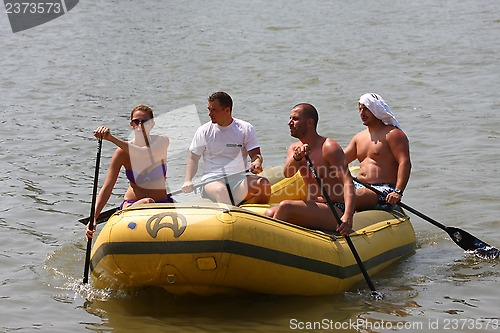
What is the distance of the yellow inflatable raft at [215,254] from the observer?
584cm

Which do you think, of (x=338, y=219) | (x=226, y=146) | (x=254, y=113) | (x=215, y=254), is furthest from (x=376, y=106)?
(x=254, y=113)

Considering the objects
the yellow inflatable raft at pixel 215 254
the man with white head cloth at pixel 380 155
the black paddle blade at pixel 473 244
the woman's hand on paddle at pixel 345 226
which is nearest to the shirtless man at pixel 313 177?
the woman's hand on paddle at pixel 345 226

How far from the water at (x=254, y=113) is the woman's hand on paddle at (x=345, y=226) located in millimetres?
563

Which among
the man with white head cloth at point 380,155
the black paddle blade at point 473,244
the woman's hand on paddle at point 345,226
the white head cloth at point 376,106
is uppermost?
the white head cloth at point 376,106

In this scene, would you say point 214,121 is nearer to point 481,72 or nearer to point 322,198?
point 322,198

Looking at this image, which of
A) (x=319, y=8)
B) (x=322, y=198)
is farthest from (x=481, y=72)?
(x=322, y=198)

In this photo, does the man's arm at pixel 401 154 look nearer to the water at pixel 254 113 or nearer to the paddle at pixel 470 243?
the paddle at pixel 470 243

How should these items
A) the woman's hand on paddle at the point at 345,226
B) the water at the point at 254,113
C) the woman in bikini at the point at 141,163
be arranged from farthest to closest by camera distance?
the woman in bikini at the point at 141,163, the water at the point at 254,113, the woman's hand on paddle at the point at 345,226

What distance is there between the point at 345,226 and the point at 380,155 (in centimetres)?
146

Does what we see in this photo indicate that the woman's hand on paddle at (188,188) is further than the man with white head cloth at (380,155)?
No

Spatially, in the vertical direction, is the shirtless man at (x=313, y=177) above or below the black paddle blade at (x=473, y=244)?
above

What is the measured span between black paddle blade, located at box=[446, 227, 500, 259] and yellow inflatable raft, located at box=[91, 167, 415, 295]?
167 cm

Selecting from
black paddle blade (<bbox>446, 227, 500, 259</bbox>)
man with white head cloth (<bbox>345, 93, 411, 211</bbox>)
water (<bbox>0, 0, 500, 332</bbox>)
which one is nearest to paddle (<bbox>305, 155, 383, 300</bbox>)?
water (<bbox>0, 0, 500, 332</bbox>)

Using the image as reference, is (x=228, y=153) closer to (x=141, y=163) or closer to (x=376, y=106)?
(x=141, y=163)
